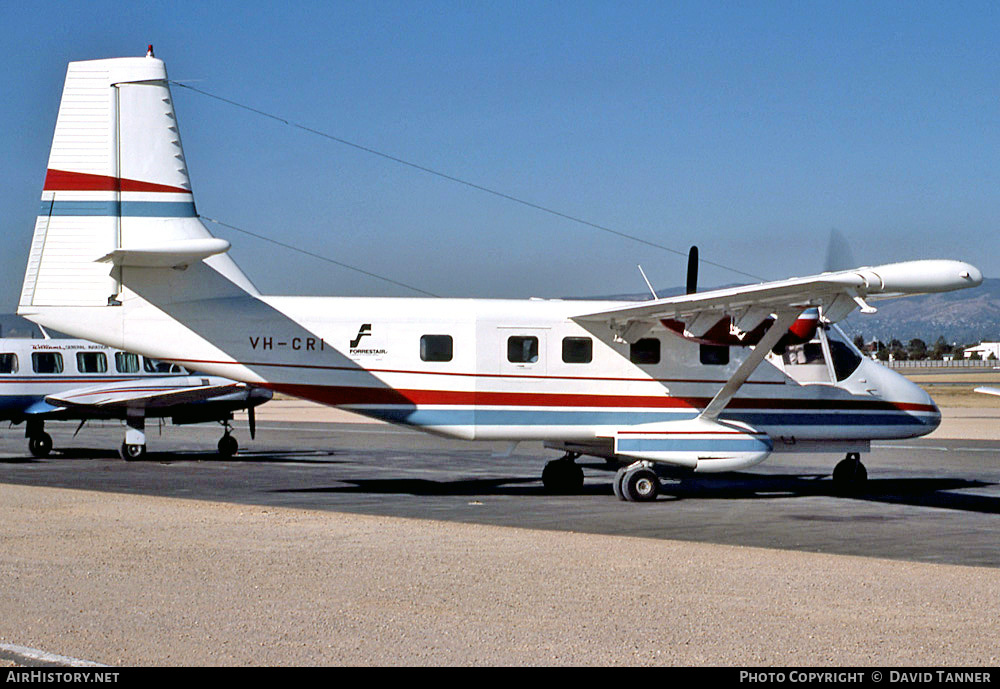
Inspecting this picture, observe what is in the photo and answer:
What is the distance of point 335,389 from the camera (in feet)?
57.7

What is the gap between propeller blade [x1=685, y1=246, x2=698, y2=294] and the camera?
21.9 meters

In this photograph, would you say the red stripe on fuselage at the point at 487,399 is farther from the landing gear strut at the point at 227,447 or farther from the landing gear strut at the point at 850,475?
the landing gear strut at the point at 227,447

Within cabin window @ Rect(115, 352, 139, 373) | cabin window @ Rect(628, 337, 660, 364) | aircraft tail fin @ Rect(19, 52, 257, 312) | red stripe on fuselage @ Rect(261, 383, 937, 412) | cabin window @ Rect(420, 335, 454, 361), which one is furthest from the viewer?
cabin window @ Rect(115, 352, 139, 373)

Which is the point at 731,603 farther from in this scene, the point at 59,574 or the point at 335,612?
the point at 59,574

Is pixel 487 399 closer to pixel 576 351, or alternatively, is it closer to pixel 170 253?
pixel 576 351

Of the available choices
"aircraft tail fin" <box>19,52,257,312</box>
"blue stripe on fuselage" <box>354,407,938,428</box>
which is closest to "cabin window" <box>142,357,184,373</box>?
"aircraft tail fin" <box>19,52,257,312</box>

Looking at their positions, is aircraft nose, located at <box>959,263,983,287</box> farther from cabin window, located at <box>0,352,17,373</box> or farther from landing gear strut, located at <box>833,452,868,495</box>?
cabin window, located at <box>0,352,17,373</box>

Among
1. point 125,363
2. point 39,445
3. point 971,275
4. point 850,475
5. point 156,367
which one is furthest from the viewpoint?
point 156,367

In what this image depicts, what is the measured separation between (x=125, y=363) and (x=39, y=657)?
22272 millimetres

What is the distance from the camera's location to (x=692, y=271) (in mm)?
22062

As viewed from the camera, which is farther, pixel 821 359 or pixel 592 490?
pixel 592 490

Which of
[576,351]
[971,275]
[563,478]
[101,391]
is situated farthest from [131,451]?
[971,275]

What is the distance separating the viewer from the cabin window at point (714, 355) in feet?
60.3
